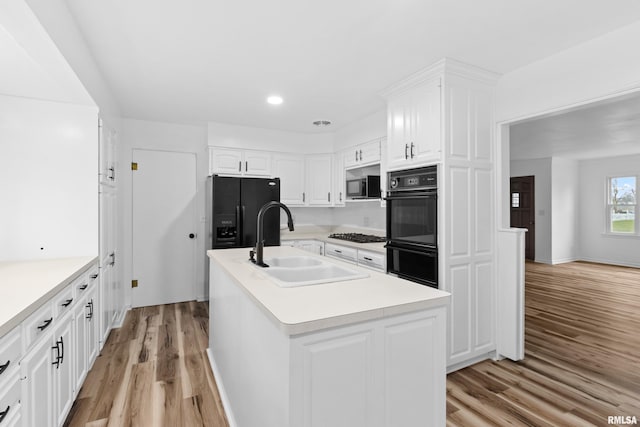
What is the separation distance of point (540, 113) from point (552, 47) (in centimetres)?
44

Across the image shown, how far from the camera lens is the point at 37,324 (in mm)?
1491

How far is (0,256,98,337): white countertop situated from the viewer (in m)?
1.31

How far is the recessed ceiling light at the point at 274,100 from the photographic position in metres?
3.31

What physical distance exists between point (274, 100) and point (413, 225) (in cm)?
191

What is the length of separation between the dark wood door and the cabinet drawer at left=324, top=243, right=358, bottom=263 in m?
5.93

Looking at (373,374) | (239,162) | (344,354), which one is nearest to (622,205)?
(239,162)

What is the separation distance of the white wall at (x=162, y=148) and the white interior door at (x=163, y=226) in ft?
0.22

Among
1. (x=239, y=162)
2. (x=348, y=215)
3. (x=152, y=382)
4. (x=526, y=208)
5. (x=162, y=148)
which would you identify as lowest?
(x=152, y=382)

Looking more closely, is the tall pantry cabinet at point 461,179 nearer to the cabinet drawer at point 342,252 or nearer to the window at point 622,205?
the cabinet drawer at point 342,252

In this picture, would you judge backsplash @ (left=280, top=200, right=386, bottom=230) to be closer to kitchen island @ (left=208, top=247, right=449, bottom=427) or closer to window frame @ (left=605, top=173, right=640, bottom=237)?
kitchen island @ (left=208, top=247, right=449, bottom=427)

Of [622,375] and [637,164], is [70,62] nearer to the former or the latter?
[622,375]

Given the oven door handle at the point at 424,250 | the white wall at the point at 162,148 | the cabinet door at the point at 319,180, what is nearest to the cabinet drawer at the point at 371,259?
the oven door handle at the point at 424,250

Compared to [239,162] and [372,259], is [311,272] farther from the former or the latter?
[239,162]

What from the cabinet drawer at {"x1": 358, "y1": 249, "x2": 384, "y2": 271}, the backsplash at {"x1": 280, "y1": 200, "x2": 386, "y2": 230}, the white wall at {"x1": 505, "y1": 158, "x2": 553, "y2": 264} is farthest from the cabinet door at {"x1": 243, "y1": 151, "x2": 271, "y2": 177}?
the white wall at {"x1": 505, "y1": 158, "x2": 553, "y2": 264}
